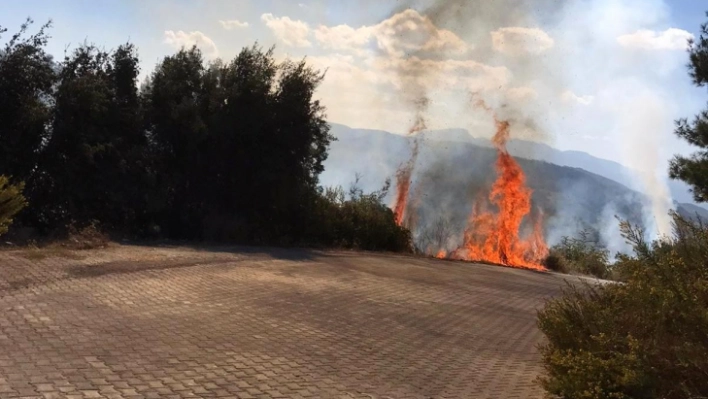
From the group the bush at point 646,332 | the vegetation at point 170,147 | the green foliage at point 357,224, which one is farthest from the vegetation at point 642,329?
the green foliage at point 357,224

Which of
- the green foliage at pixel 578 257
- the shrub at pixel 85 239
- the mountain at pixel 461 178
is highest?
the mountain at pixel 461 178

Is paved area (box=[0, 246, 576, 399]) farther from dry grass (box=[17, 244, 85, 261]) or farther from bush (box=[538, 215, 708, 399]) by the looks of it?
bush (box=[538, 215, 708, 399])

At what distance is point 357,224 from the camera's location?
919 inches

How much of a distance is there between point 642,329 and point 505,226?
20.1m

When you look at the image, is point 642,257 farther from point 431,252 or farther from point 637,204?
point 637,204

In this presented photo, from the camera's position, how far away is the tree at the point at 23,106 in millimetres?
16766

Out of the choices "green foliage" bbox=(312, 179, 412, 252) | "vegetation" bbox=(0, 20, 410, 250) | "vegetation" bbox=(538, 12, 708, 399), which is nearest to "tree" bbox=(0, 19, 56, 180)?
"vegetation" bbox=(0, 20, 410, 250)

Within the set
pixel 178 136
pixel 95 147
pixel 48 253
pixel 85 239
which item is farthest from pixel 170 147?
pixel 48 253

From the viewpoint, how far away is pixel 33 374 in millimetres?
5582

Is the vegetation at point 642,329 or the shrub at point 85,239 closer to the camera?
the vegetation at point 642,329

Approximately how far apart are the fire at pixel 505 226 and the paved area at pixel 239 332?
11.2 m

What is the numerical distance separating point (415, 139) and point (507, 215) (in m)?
5.54

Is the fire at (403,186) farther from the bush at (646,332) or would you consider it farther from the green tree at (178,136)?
the bush at (646,332)

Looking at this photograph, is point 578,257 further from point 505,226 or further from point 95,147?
point 95,147
